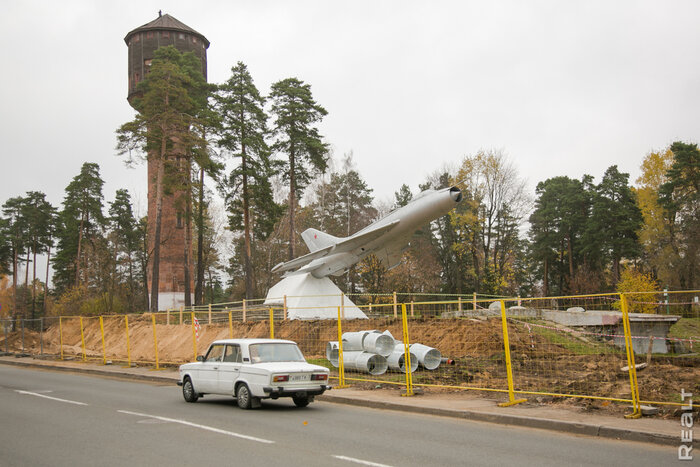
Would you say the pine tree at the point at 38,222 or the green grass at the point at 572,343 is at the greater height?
the pine tree at the point at 38,222

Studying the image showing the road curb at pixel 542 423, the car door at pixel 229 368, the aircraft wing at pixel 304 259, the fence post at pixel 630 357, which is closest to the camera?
the road curb at pixel 542 423

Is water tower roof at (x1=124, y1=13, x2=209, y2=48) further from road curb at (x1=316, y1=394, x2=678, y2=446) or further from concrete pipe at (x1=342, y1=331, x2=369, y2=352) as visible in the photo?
road curb at (x1=316, y1=394, x2=678, y2=446)

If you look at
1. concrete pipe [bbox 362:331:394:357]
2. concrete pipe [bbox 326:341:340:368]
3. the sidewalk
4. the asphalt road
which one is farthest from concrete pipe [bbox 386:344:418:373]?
the asphalt road

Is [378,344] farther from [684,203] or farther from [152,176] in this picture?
[152,176]

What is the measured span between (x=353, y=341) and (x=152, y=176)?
38182 millimetres

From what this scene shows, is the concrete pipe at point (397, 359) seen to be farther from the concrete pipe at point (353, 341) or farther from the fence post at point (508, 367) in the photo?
the fence post at point (508, 367)

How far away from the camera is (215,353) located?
36.4ft

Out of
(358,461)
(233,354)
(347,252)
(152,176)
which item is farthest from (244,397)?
(152,176)

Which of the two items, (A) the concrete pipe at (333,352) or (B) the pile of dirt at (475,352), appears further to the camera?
(A) the concrete pipe at (333,352)

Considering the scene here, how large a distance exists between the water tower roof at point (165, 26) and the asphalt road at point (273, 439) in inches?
1925

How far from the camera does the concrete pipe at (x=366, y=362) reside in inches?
576

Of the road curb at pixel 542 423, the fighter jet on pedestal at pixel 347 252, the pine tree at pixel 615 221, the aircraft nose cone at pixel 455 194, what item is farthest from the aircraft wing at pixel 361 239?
the pine tree at pixel 615 221

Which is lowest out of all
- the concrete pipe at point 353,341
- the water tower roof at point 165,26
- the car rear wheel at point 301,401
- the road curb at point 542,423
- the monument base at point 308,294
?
the road curb at point 542,423

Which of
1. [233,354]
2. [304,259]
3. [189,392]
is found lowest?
[189,392]
